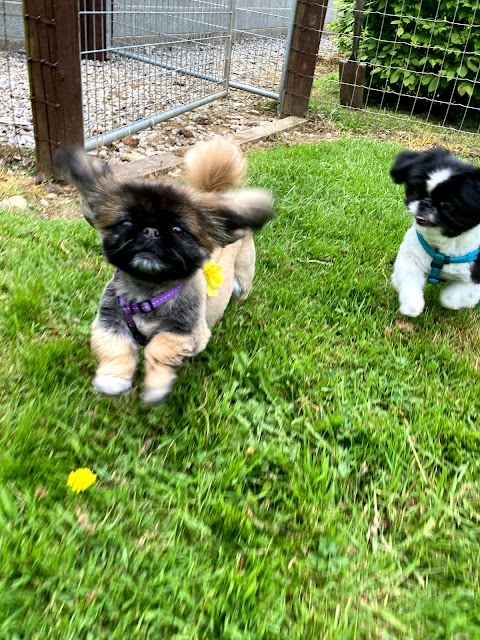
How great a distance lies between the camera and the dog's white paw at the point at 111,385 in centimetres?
194

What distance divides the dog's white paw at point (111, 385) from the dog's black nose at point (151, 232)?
0.55m

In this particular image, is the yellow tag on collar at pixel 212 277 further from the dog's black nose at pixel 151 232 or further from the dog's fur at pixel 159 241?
the dog's black nose at pixel 151 232

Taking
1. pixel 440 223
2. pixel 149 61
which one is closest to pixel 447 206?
pixel 440 223

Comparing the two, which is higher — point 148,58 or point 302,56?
point 302,56

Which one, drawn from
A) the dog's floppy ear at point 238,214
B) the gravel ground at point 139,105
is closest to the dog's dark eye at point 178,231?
the dog's floppy ear at point 238,214

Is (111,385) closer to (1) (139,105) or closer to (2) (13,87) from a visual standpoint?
(1) (139,105)

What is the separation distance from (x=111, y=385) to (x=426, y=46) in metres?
7.38

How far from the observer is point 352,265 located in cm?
366

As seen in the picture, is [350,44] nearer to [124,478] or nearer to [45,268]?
[45,268]

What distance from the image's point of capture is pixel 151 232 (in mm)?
1809

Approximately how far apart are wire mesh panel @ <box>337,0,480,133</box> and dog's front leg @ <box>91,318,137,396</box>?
248 inches

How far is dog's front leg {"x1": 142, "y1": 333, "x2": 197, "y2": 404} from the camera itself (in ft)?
6.57

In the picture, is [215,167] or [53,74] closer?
[215,167]

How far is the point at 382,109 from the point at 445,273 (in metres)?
6.26
